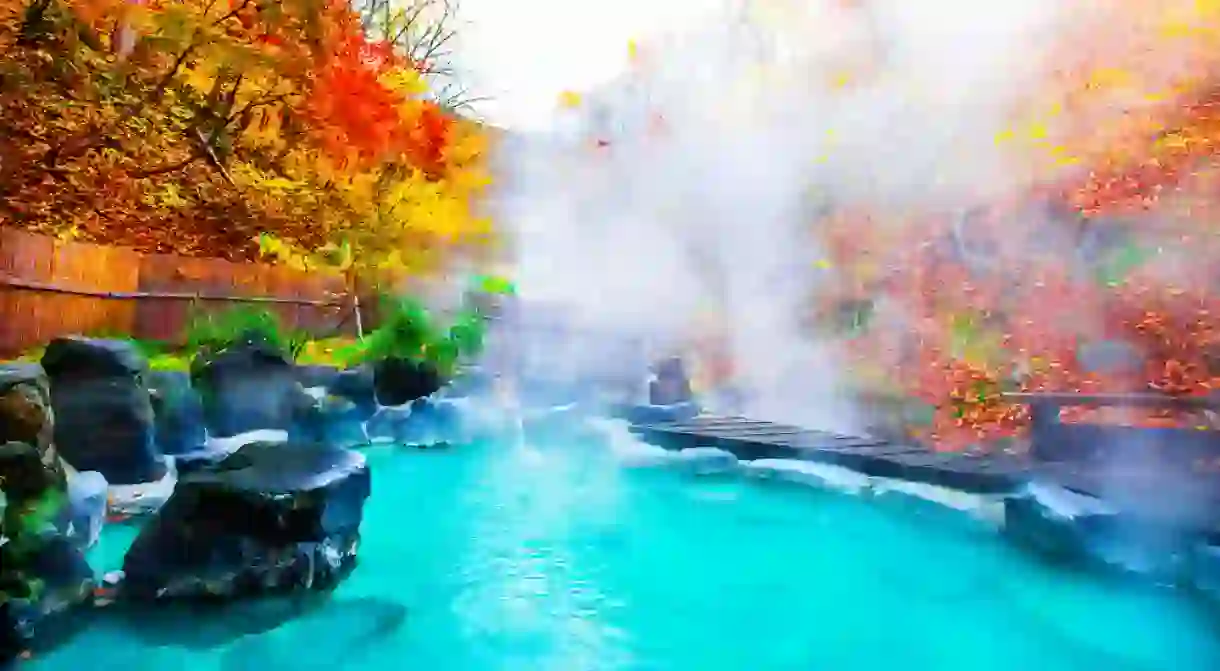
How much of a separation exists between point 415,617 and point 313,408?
1937 mm

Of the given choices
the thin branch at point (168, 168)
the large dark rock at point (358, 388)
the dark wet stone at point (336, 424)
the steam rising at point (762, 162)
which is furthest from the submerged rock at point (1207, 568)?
the large dark rock at point (358, 388)

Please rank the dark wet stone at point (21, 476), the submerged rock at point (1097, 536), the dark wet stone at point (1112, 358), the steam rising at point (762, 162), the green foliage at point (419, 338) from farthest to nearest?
the green foliage at point (419, 338)
the steam rising at point (762, 162)
the dark wet stone at point (1112, 358)
the submerged rock at point (1097, 536)
the dark wet stone at point (21, 476)

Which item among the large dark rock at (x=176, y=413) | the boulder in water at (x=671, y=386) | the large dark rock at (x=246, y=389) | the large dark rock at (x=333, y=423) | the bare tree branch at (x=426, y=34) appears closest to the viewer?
the large dark rock at (x=176, y=413)

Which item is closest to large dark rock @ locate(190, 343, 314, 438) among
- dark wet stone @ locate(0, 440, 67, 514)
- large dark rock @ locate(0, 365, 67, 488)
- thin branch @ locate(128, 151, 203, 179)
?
thin branch @ locate(128, 151, 203, 179)

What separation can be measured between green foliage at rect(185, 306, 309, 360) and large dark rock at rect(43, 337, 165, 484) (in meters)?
0.41

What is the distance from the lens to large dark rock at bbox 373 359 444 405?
14.3 ft

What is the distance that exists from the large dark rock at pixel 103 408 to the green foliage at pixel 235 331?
1.33 ft

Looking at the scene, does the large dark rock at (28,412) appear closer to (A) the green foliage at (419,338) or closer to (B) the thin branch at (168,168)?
(B) the thin branch at (168,168)

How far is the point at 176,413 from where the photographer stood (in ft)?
9.48

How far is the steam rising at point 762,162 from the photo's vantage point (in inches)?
136

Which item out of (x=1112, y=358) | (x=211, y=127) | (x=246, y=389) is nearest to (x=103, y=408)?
(x=246, y=389)

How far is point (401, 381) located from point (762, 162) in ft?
7.69

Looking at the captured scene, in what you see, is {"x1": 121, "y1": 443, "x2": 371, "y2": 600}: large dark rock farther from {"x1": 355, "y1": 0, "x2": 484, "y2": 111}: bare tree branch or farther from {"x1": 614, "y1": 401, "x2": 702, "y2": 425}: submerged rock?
{"x1": 614, "y1": 401, "x2": 702, "y2": 425}: submerged rock

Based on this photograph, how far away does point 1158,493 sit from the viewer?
2.51m
